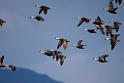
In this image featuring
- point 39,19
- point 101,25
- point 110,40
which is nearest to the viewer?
point 101,25

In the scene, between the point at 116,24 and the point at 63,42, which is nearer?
the point at 63,42

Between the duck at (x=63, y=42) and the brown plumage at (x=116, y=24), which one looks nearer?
the duck at (x=63, y=42)

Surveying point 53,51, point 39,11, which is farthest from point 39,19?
point 53,51

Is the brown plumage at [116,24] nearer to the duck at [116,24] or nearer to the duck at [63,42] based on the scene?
the duck at [116,24]

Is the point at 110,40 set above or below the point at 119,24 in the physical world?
below

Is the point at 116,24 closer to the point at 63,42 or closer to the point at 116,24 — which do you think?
the point at 116,24

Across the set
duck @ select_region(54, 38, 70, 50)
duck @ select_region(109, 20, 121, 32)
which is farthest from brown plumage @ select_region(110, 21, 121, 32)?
duck @ select_region(54, 38, 70, 50)

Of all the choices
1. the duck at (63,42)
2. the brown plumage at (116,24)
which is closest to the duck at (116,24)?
the brown plumage at (116,24)

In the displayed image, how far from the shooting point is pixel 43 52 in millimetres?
22406

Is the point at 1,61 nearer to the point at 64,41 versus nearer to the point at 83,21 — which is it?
the point at 64,41

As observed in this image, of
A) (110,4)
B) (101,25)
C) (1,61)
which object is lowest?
(1,61)

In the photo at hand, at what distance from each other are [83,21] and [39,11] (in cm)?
507

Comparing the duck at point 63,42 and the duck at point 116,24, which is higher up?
the duck at point 116,24

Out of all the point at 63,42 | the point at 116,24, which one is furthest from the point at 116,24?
the point at 63,42
